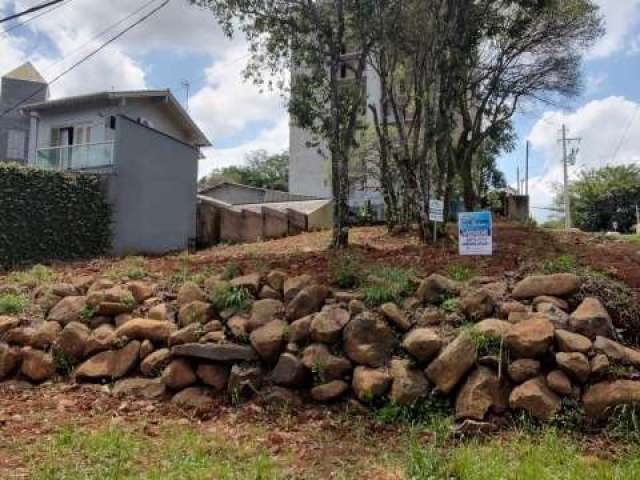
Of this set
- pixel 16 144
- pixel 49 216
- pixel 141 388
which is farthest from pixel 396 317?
pixel 16 144

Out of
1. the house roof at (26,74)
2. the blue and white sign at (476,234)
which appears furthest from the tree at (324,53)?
the house roof at (26,74)

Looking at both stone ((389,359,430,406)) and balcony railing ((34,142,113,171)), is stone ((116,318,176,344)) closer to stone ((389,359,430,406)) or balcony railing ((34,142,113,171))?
stone ((389,359,430,406))

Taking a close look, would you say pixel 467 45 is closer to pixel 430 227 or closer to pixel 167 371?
pixel 430 227

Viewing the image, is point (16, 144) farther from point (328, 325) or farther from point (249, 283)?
point (328, 325)

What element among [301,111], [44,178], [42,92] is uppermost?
[42,92]

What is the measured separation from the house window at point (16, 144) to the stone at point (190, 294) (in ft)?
65.7

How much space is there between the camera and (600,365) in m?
3.57

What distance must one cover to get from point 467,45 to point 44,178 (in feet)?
28.1

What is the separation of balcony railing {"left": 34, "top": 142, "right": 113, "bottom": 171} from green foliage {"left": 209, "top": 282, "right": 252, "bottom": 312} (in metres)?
10.8

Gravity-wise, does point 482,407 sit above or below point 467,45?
below

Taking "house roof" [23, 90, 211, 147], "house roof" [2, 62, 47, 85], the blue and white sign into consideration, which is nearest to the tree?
the blue and white sign

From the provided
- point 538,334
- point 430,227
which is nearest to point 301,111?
point 430,227

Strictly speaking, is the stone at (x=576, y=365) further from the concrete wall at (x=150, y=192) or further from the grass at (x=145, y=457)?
the concrete wall at (x=150, y=192)

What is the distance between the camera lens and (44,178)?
1055cm
